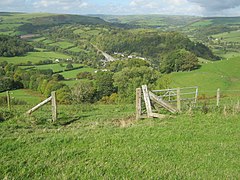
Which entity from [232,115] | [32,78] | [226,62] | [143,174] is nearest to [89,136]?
[143,174]

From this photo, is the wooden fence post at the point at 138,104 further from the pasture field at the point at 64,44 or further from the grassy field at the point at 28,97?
the pasture field at the point at 64,44

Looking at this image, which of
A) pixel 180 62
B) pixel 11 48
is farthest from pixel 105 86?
pixel 11 48

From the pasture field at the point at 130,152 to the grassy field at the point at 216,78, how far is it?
4631cm

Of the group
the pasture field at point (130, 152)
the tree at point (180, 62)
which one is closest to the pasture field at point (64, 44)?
the tree at point (180, 62)

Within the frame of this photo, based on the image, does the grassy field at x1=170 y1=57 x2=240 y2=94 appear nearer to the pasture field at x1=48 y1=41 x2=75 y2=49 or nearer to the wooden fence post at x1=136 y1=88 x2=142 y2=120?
the wooden fence post at x1=136 y1=88 x2=142 y2=120

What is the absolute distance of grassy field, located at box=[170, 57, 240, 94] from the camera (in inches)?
2288

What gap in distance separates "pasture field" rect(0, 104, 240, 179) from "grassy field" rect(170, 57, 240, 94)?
152ft

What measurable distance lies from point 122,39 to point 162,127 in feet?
514

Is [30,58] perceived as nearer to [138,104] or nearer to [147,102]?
[138,104]

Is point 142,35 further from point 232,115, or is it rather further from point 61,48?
point 232,115

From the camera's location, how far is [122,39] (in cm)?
16338

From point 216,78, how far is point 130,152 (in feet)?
196

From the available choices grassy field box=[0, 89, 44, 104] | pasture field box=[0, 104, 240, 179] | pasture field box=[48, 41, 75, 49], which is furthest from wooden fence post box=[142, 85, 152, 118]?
pasture field box=[48, 41, 75, 49]

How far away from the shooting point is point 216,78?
63.0m
